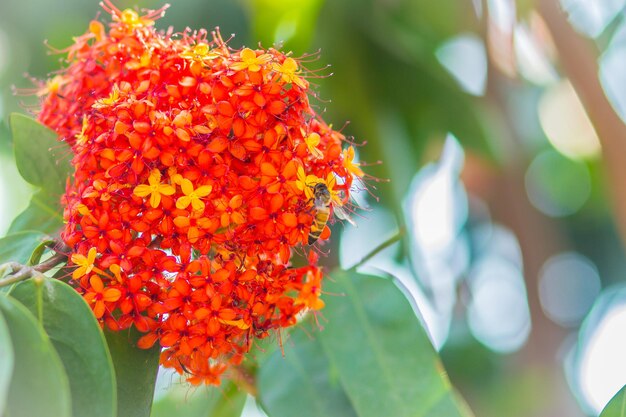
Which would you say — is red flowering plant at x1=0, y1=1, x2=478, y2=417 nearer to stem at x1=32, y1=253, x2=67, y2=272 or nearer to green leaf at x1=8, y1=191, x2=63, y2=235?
stem at x1=32, y1=253, x2=67, y2=272

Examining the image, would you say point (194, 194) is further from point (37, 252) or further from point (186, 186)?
point (37, 252)

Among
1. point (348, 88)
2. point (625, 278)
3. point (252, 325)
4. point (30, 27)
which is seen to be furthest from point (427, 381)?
point (30, 27)

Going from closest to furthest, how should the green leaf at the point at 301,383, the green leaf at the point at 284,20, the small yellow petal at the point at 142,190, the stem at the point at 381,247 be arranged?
the small yellow petal at the point at 142,190 → the green leaf at the point at 301,383 → the stem at the point at 381,247 → the green leaf at the point at 284,20

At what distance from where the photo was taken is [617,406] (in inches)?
56.0

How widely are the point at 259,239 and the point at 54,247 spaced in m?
0.33

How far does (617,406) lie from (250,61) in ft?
2.80

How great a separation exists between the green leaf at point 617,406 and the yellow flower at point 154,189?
828 millimetres

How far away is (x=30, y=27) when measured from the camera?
263 centimetres

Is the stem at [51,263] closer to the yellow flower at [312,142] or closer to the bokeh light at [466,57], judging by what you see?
the yellow flower at [312,142]

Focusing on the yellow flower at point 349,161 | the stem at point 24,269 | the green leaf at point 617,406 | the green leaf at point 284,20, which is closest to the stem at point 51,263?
the stem at point 24,269

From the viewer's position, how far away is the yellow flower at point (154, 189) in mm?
1236

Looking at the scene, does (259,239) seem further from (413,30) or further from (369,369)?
(413,30)

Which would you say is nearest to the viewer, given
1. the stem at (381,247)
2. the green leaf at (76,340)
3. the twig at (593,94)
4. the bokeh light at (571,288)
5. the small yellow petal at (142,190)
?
the green leaf at (76,340)

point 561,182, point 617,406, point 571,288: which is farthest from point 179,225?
point 561,182
